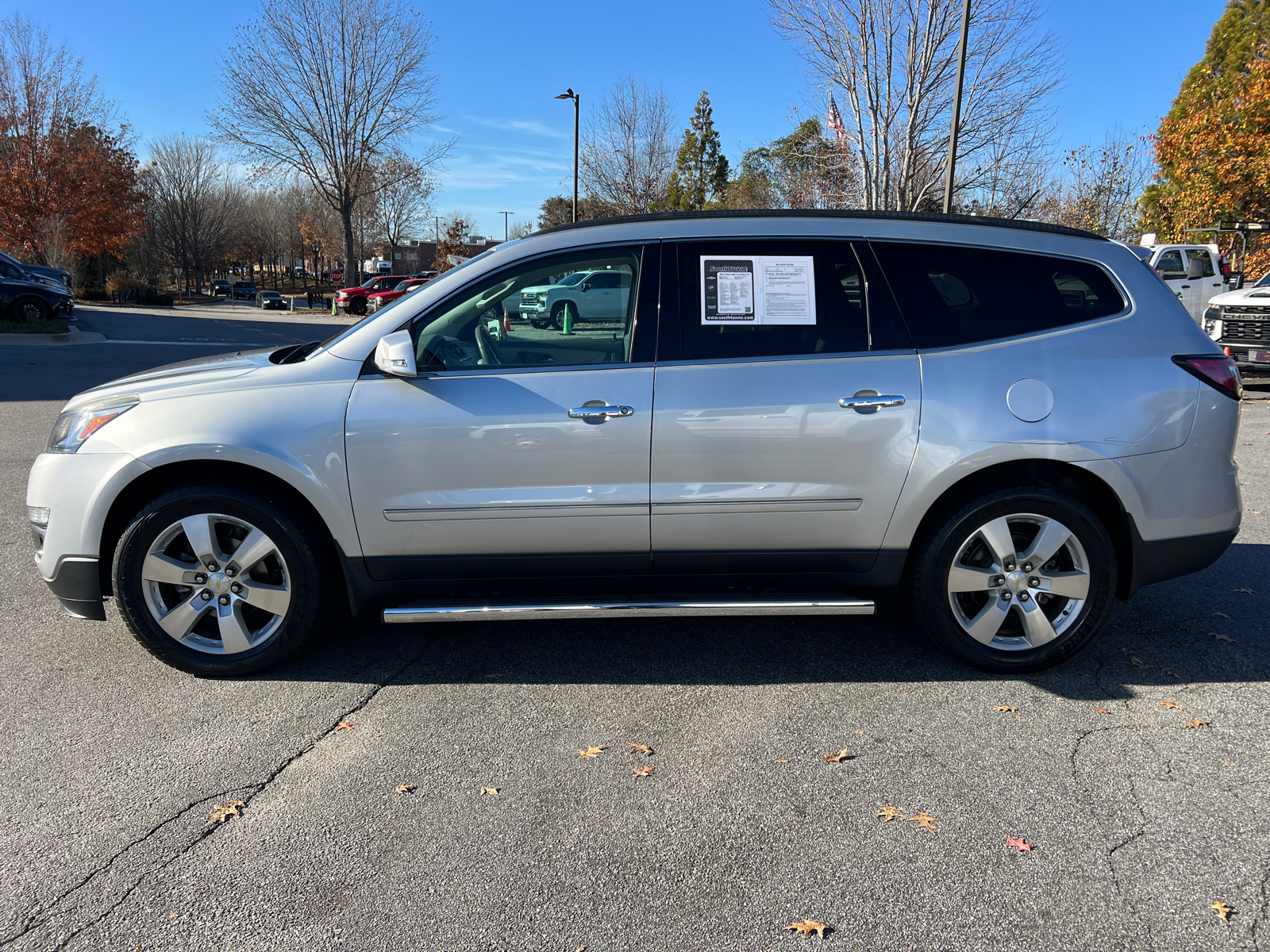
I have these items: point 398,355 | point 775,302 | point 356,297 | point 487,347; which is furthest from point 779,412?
point 356,297

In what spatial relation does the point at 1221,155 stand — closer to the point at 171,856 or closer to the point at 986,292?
the point at 986,292

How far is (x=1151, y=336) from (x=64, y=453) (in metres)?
4.57

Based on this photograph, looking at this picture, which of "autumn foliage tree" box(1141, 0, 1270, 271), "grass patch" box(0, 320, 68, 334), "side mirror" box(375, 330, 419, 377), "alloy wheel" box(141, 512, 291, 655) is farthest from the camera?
"autumn foliage tree" box(1141, 0, 1270, 271)

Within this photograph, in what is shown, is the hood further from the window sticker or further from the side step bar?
the window sticker

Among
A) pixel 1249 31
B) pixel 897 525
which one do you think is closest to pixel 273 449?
pixel 897 525

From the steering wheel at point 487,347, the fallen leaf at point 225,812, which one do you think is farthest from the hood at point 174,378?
the fallen leaf at point 225,812

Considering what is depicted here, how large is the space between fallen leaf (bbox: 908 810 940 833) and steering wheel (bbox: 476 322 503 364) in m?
2.30

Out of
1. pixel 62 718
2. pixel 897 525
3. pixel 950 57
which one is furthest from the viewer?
pixel 950 57

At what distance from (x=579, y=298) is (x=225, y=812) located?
2.35 m

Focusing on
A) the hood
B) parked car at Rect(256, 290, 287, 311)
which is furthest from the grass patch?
parked car at Rect(256, 290, 287, 311)

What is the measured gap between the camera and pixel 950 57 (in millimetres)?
20859

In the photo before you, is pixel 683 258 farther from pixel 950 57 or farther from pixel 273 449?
pixel 950 57

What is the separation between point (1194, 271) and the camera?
17.5 meters

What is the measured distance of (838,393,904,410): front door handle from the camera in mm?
3592
